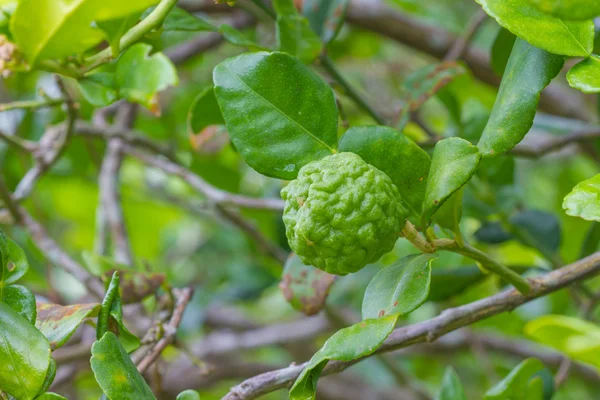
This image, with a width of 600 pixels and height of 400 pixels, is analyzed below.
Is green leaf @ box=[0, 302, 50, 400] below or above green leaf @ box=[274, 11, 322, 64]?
below

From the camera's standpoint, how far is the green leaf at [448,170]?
1.64 ft

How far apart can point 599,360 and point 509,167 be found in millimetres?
578

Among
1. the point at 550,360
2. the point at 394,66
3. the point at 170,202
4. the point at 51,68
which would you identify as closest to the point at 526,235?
the point at 550,360

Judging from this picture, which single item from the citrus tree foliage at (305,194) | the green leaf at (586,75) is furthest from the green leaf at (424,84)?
the green leaf at (586,75)

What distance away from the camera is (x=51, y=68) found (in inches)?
22.5

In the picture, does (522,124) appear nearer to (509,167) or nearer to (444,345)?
(509,167)

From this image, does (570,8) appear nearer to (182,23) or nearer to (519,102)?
(519,102)

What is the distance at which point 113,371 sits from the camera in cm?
51

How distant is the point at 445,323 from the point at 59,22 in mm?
390

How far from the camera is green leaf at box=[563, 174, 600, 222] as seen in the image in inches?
19.4

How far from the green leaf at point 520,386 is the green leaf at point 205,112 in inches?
15.9

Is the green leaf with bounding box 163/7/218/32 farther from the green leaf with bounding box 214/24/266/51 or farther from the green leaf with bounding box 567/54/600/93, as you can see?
the green leaf with bounding box 567/54/600/93

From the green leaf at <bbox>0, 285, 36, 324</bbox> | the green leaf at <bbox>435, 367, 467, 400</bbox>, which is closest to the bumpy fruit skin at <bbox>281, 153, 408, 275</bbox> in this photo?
the green leaf at <bbox>0, 285, 36, 324</bbox>

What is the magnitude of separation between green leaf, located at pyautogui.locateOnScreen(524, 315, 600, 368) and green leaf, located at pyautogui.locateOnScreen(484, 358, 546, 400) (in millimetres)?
185
